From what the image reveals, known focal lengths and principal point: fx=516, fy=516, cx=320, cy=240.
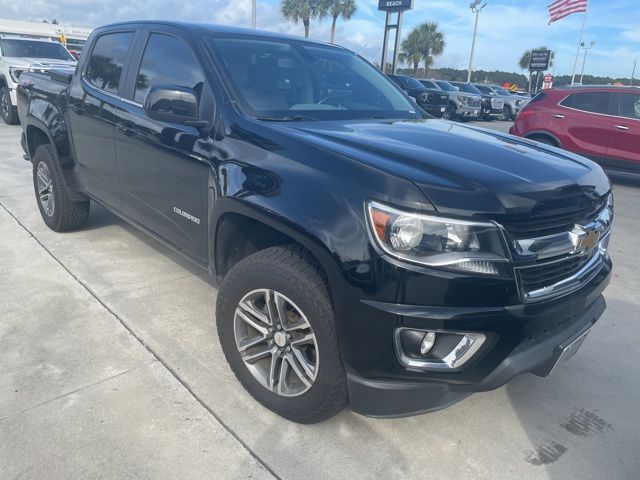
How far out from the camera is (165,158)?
10.0ft

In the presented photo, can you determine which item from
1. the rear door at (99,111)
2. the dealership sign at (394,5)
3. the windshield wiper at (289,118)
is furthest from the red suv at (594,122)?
the dealership sign at (394,5)

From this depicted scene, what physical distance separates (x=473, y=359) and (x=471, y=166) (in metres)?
0.79

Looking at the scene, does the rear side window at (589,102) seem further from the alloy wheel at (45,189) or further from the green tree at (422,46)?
the green tree at (422,46)

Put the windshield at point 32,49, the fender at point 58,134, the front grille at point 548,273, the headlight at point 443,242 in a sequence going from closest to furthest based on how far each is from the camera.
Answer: the headlight at point 443,242, the front grille at point 548,273, the fender at point 58,134, the windshield at point 32,49

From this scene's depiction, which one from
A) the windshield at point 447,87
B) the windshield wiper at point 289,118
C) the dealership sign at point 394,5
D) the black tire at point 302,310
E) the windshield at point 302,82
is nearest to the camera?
the black tire at point 302,310

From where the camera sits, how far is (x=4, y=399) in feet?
8.36

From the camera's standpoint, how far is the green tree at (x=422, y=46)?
5538cm

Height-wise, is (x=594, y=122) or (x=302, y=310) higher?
(x=594, y=122)

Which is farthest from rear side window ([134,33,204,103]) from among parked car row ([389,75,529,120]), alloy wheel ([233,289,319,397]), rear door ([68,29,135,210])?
parked car row ([389,75,529,120])

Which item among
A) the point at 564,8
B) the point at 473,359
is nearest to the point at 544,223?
the point at 473,359

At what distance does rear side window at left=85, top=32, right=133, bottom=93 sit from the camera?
371 cm

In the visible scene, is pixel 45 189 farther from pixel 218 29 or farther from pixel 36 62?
pixel 36 62

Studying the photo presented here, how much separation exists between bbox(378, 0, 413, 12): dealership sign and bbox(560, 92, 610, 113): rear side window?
773 inches

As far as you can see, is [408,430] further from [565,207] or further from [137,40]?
[137,40]
